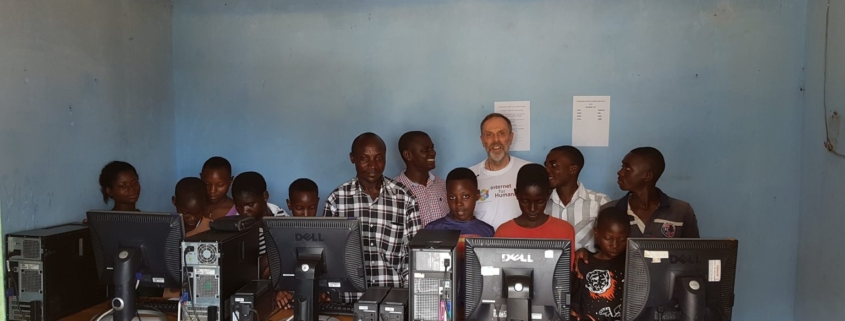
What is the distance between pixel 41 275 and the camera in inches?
96.0

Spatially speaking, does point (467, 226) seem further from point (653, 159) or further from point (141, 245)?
point (141, 245)

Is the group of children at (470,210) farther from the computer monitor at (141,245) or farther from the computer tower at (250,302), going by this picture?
the computer monitor at (141,245)

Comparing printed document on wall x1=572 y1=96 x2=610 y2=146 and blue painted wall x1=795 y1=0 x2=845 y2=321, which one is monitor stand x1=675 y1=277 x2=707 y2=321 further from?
printed document on wall x1=572 y1=96 x2=610 y2=146

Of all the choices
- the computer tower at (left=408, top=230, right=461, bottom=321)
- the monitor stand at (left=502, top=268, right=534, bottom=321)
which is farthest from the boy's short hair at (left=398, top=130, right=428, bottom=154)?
the monitor stand at (left=502, top=268, right=534, bottom=321)

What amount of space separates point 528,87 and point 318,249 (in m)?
1.98

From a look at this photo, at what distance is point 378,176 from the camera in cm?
297

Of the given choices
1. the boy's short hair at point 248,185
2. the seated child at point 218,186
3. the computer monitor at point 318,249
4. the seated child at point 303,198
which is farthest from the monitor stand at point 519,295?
the seated child at point 218,186

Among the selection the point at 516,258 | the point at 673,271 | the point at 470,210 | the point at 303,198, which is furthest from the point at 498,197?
the point at 673,271

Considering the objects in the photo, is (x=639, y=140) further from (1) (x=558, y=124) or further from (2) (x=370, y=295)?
(2) (x=370, y=295)

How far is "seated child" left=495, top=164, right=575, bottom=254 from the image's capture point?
2688 millimetres

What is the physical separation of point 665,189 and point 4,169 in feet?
11.7

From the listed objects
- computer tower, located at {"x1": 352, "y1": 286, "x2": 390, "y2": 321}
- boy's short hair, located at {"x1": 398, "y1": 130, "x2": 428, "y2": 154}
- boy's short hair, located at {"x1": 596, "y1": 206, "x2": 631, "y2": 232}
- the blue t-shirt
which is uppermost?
boy's short hair, located at {"x1": 398, "y1": 130, "x2": 428, "y2": 154}

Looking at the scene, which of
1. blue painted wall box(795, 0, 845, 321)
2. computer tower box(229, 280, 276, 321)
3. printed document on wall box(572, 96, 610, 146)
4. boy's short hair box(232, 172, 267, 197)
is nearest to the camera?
computer tower box(229, 280, 276, 321)

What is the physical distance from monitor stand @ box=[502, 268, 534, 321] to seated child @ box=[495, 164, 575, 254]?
74 centimetres
